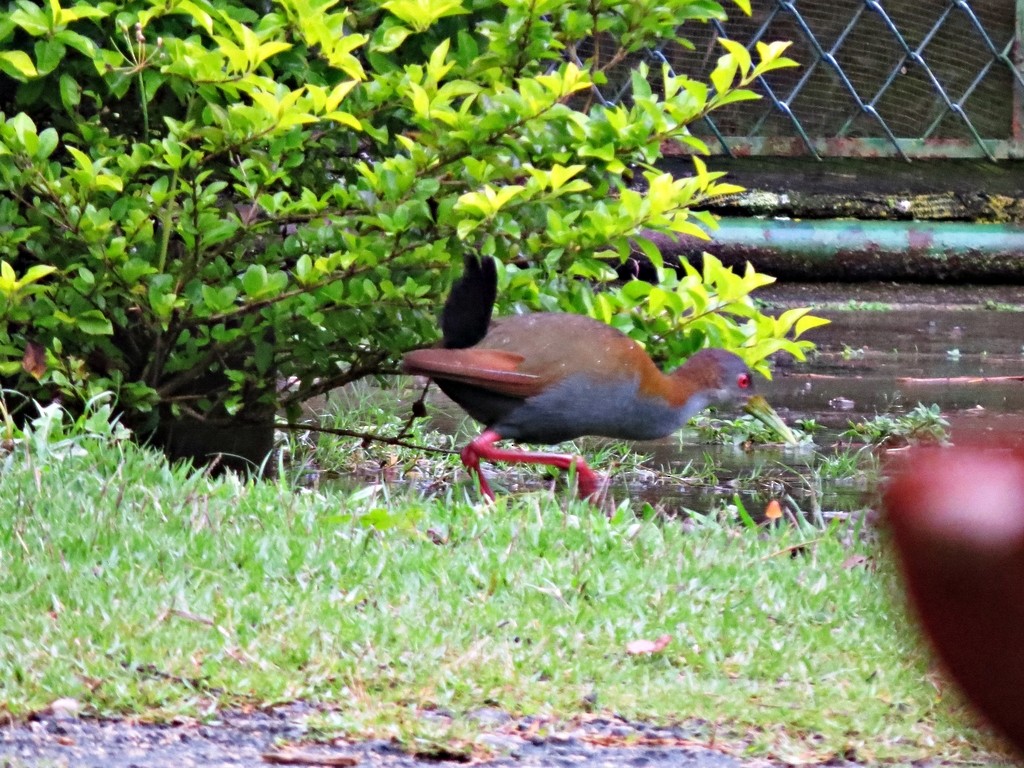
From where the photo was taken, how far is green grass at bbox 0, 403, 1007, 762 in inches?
102

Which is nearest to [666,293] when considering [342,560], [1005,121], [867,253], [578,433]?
[578,433]

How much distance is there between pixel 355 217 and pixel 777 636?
1.89m

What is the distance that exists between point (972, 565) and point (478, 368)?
143 inches

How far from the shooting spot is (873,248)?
764 cm

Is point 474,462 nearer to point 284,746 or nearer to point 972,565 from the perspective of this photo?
point 284,746

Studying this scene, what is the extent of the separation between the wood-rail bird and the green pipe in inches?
103

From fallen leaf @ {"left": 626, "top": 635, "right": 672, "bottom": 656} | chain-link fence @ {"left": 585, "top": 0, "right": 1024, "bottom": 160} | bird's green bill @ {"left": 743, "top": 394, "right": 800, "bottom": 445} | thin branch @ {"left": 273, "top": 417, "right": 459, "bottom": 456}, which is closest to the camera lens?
fallen leaf @ {"left": 626, "top": 635, "right": 672, "bottom": 656}

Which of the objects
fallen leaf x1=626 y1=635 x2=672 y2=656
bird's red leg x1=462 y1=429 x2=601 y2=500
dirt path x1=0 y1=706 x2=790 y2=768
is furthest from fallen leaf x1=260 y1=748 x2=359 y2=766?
bird's red leg x1=462 y1=429 x2=601 y2=500

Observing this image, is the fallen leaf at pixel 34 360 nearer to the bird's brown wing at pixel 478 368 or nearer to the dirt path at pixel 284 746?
the bird's brown wing at pixel 478 368

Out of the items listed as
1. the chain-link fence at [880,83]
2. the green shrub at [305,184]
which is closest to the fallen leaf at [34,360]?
the green shrub at [305,184]

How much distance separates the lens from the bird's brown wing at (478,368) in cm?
443

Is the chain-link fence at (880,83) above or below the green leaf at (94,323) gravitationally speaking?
above

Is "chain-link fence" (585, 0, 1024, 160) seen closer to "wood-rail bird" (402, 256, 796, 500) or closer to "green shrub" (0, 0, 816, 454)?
"wood-rail bird" (402, 256, 796, 500)

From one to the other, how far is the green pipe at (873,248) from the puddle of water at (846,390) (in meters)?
0.12
